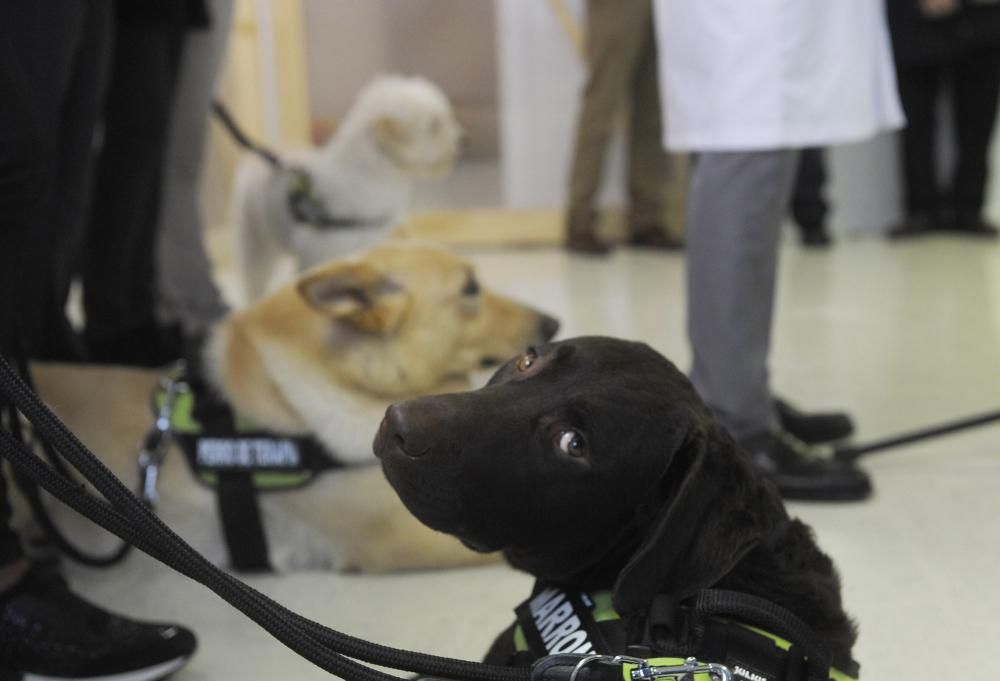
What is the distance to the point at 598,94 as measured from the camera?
5.14m

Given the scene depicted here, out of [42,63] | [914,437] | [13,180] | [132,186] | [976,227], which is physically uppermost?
[42,63]

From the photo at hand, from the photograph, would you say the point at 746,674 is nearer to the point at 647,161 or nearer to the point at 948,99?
the point at 647,161

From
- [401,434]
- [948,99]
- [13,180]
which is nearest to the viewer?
[401,434]

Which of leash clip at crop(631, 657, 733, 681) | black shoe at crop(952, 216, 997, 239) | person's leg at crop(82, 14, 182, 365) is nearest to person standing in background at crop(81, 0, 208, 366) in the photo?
person's leg at crop(82, 14, 182, 365)

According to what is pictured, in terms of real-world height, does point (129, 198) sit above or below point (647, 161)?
above

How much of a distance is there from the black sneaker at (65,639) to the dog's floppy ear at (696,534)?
2.27 ft

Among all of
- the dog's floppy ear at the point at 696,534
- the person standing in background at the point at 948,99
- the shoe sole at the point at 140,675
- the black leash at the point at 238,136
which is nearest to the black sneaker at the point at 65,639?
the shoe sole at the point at 140,675

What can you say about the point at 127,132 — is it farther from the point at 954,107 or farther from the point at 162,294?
the point at 954,107

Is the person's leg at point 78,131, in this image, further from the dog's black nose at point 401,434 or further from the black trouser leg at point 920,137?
the black trouser leg at point 920,137

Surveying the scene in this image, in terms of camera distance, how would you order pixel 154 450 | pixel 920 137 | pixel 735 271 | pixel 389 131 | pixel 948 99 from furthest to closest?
pixel 948 99 < pixel 920 137 < pixel 389 131 < pixel 735 271 < pixel 154 450

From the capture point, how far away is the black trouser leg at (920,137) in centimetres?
531

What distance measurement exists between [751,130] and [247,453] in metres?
1.01

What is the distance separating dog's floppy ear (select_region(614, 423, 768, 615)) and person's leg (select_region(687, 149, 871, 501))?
34.8 inches

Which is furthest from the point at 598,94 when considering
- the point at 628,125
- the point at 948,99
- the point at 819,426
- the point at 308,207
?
the point at 819,426
